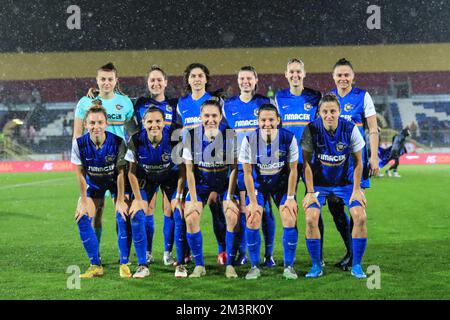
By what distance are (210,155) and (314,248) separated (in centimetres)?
111

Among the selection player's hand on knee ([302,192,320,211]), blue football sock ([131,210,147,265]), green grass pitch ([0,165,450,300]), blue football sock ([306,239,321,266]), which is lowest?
green grass pitch ([0,165,450,300])

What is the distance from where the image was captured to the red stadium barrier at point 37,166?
72.3 feet

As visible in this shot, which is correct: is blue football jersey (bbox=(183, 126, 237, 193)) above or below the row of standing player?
below

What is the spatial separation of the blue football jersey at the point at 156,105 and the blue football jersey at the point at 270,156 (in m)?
0.95

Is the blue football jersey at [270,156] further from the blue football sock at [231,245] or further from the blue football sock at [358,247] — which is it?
the blue football sock at [358,247]

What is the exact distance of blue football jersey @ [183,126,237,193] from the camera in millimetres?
4715

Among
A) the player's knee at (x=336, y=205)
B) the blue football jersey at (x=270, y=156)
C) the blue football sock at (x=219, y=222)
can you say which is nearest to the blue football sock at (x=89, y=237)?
the blue football sock at (x=219, y=222)

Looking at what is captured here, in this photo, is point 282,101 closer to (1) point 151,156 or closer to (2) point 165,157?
(2) point 165,157

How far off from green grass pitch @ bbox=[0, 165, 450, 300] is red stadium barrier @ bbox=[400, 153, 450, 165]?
13.2 m

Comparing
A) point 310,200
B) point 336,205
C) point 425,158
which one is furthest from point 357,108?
point 425,158

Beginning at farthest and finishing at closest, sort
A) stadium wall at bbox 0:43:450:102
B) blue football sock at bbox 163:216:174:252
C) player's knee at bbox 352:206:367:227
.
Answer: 1. stadium wall at bbox 0:43:450:102
2. blue football sock at bbox 163:216:174:252
3. player's knee at bbox 352:206:367:227

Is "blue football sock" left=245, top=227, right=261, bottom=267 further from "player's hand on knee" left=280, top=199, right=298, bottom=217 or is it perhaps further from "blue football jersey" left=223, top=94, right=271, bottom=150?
"blue football jersey" left=223, top=94, right=271, bottom=150

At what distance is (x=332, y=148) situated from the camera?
4.54 metres
